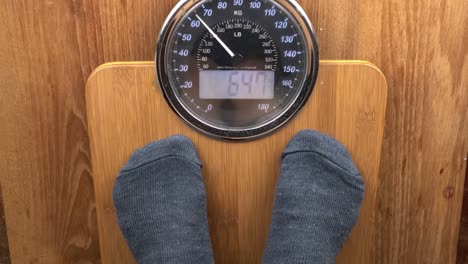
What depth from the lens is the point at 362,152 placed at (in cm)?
65

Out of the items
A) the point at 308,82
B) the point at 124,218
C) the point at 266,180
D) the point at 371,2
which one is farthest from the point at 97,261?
the point at 371,2

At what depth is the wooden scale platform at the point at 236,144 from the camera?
62cm

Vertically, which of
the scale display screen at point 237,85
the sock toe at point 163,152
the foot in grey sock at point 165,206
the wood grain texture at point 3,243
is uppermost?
the scale display screen at point 237,85

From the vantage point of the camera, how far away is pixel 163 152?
2.13 ft

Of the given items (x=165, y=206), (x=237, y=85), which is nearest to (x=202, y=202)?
(x=165, y=206)

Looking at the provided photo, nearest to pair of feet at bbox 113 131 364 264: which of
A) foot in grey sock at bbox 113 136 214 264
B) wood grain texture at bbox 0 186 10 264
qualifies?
foot in grey sock at bbox 113 136 214 264

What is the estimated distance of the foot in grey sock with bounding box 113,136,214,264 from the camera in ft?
2.11

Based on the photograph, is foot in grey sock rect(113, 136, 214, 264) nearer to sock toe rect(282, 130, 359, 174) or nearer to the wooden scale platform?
the wooden scale platform

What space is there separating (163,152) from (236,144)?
3.7 inches

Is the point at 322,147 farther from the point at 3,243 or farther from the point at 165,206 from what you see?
the point at 3,243

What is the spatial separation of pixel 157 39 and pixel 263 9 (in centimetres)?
13

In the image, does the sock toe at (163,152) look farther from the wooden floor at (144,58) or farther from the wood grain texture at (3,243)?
the wood grain texture at (3,243)

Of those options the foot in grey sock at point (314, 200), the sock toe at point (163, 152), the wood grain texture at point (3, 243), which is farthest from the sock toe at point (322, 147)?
the wood grain texture at point (3, 243)

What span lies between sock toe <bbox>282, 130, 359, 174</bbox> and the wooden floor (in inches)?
3.2
